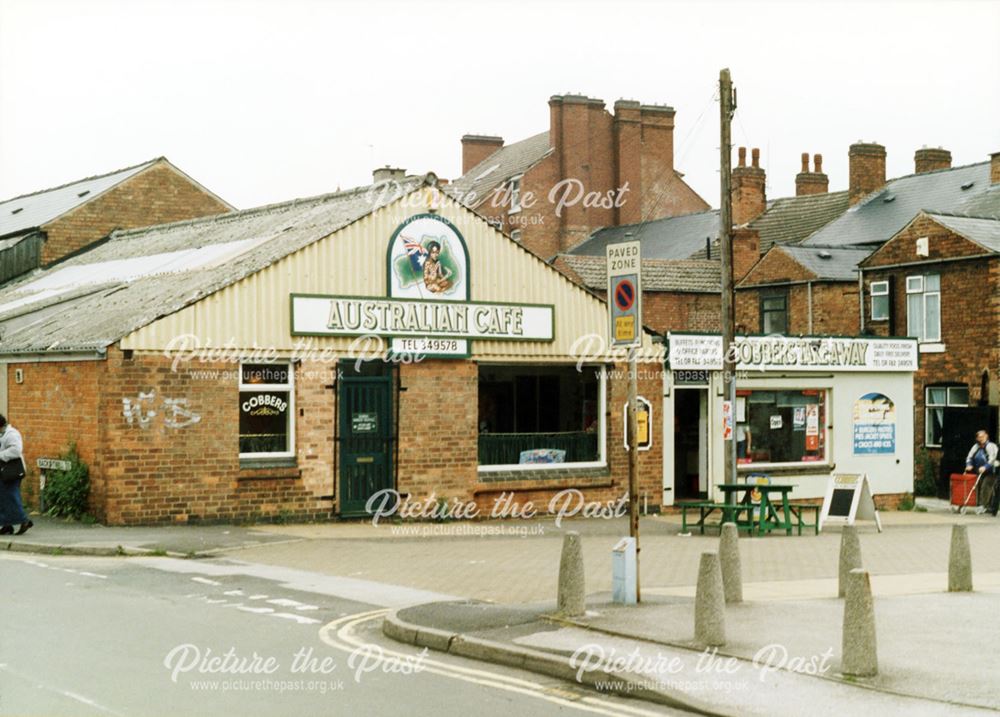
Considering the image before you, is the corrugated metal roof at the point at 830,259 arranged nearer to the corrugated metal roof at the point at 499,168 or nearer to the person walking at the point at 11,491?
the corrugated metal roof at the point at 499,168

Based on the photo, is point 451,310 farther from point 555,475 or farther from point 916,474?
point 916,474

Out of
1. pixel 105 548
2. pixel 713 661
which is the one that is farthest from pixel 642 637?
pixel 105 548

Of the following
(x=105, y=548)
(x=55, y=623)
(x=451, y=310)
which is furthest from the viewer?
(x=451, y=310)

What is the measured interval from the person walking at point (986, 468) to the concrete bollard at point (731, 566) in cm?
1830

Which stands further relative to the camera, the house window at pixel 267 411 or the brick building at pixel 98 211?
the brick building at pixel 98 211

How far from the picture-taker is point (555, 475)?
24016mm

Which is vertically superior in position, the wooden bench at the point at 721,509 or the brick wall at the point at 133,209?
the brick wall at the point at 133,209

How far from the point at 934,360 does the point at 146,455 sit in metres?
23.2

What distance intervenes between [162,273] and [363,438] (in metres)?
5.39

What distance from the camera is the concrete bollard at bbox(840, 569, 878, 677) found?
929cm

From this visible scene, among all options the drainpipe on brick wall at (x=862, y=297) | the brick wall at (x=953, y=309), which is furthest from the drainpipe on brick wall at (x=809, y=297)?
the brick wall at (x=953, y=309)

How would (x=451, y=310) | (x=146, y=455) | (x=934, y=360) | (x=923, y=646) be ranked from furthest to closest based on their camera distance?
(x=934, y=360), (x=451, y=310), (x=146, y=455), (x=923, y=646)

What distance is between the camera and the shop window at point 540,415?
2398 centimetres

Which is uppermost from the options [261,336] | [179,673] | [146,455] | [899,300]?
[899,300]
